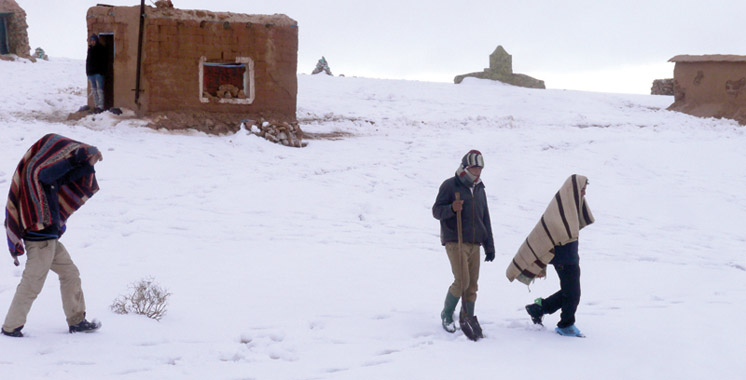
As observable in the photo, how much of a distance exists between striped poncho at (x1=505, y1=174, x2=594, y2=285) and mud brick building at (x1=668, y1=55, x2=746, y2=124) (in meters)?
18.6

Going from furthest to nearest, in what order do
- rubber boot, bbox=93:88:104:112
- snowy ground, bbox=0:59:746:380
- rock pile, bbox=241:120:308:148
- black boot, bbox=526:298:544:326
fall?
rubber boot, bbox=93:88:104:112, rock pile, bbox=241:120:308:148, black boot, bbox=526:298:544:326, snowy ground, bbox=0:59:746:380

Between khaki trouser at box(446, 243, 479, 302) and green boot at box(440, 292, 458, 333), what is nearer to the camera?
khaki trouser at box(446, 243, 479, 302)

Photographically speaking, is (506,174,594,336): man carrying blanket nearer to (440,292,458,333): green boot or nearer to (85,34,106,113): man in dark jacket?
(440,292,458,333): green boot

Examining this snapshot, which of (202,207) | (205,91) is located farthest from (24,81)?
(202,207)

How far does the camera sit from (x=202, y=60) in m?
15.6

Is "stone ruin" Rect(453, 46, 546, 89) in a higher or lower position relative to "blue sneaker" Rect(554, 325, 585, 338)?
higher

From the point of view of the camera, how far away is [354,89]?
25906 millimetres

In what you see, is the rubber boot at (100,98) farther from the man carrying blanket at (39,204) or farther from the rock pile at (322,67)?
the rock pile at (322,67)

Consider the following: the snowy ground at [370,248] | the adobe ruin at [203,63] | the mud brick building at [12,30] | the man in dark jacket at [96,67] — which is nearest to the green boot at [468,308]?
the snowy ground at [370,248]

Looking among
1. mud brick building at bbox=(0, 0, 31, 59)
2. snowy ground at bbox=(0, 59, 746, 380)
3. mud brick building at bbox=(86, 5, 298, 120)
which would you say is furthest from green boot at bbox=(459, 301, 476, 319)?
mud brick building at bbox=(0, 0, 31, 59)

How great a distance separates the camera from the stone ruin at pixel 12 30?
2792 cm

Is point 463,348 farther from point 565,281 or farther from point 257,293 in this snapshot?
point 257,293

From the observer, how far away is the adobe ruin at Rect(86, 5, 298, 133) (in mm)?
15422

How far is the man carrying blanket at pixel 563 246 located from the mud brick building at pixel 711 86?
61.2 feet
